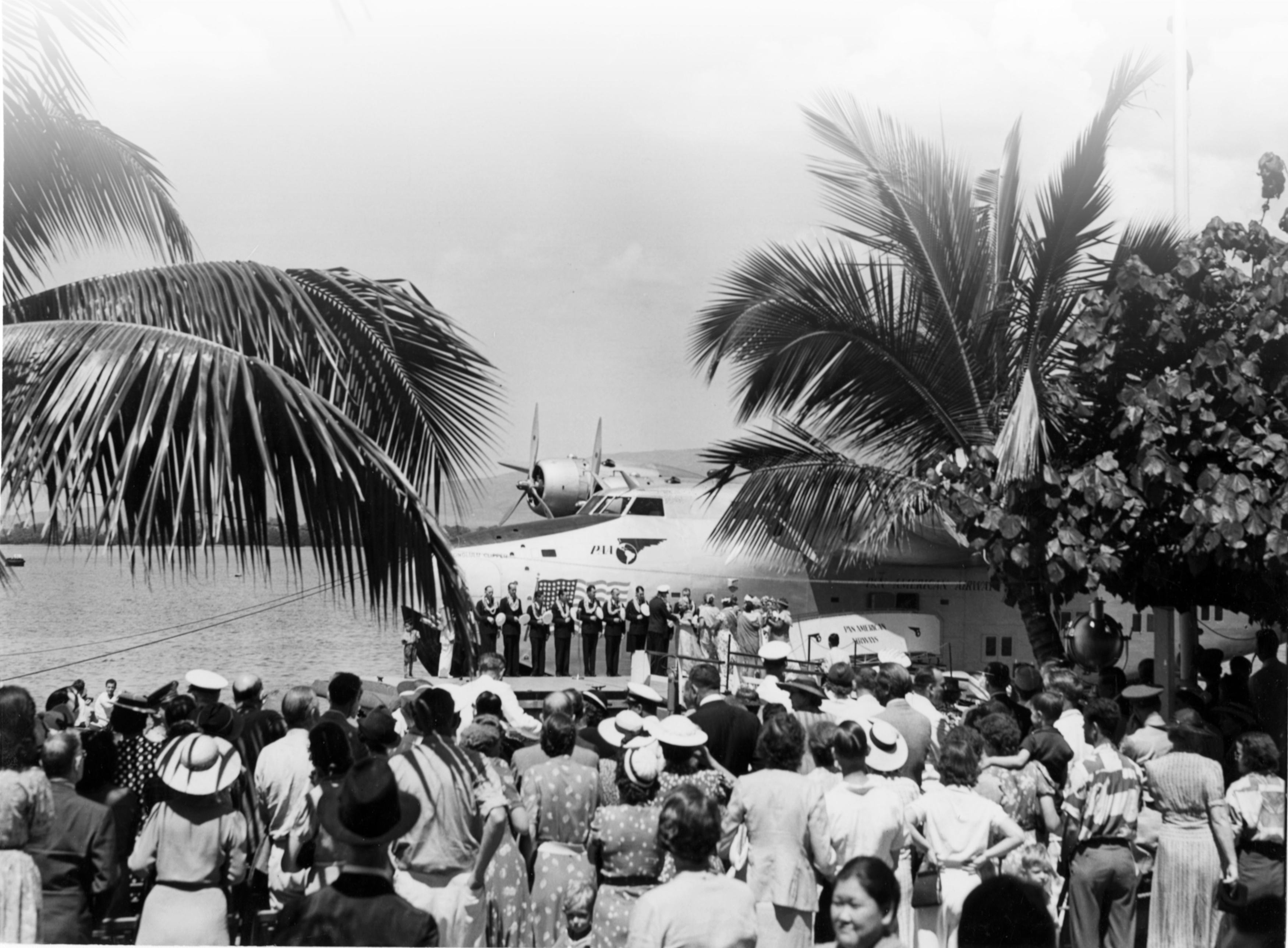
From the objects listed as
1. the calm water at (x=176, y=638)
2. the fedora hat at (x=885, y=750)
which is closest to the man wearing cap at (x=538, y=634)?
the calm water at (x=176, y=638)

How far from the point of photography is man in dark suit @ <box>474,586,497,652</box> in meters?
18.6

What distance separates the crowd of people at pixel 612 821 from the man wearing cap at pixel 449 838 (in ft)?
0.04

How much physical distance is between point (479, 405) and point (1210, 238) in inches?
228

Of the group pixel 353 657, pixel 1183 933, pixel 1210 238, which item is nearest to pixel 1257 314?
pixel 1210 238

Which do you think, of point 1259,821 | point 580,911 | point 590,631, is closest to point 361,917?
point 580,911

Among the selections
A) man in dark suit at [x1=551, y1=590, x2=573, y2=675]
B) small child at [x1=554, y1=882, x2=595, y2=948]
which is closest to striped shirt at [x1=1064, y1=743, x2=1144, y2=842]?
small child at [x1=554, y1=882, x2=595, y2=948]

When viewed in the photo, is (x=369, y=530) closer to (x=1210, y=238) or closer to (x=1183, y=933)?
(x=1183, y=933)

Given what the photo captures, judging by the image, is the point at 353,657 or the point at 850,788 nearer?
the point at 850,788

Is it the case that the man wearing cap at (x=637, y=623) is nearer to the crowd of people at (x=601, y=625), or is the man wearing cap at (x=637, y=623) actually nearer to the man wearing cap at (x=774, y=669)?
the crowd of people at (x=601, y=625)

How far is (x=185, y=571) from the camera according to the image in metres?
4.95

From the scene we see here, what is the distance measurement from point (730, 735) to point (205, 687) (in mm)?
2826

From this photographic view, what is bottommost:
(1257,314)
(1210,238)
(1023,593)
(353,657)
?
(353,657)

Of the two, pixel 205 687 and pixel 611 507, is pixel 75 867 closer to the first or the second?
pixel 205 687

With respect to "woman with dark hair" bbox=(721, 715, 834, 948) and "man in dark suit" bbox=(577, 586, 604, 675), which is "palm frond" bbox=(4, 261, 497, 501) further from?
"man in dark suit" bbox=(577, 586, 604, 675)
